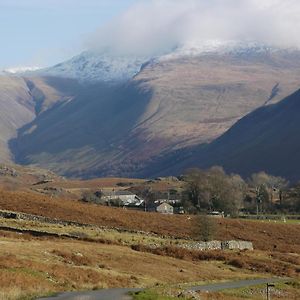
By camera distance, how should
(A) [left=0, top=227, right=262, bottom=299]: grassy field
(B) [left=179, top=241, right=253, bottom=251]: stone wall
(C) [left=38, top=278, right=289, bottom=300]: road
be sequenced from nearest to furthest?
(C) [left=38, top=278, right=289, bottom=300]: road
(A) [left=0, top=227, right=262, bottom=299]: grassy field
(B) [left=179, top=241, right=253, bottom=251]: stone wall

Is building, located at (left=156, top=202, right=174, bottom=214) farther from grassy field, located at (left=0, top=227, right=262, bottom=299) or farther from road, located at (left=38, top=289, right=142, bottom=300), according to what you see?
road, located at (left=38, top=289, right=142, bottom=300)

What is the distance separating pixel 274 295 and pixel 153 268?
1154 centimetres

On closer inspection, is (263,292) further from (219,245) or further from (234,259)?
(219,245)

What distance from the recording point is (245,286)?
65.8 meters

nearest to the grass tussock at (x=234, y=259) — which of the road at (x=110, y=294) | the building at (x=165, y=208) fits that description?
the road at (x=110, y=294)

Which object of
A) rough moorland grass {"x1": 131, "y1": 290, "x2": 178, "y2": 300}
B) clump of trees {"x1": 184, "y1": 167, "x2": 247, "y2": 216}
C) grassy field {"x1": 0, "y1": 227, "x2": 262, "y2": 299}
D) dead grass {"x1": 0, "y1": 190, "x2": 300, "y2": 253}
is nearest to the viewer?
rough moorland grass {"x1": 131, "y1": 290, "x2": 178, "y2": 300}

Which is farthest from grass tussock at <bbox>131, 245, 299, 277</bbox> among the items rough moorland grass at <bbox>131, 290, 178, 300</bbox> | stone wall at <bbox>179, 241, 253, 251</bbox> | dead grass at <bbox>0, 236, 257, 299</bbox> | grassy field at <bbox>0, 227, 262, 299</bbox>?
rough moorland grass at <bbox>131, 290, 178, 300</bbox>

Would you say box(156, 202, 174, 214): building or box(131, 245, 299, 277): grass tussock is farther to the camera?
box(156, 202, 174, 214): building

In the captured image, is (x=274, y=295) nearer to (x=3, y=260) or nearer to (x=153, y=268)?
(x=153, y=268)

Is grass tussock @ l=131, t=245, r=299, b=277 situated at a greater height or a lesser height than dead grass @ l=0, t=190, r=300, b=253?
lesser

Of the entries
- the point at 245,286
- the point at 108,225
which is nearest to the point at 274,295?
the point at 245,286

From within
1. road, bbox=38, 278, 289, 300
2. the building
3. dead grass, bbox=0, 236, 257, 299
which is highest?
the building

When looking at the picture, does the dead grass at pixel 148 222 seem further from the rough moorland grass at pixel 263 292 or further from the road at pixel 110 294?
the road at pixel 110 294

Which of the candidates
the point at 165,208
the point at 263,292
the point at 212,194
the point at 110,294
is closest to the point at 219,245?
the point at 263,292
